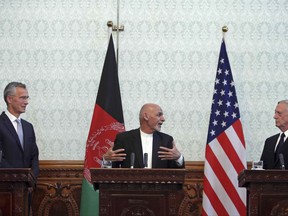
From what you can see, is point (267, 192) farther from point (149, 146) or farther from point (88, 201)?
point (88, 201)

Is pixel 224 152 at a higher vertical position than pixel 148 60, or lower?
lower

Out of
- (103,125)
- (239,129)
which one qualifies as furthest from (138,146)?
(239,129)

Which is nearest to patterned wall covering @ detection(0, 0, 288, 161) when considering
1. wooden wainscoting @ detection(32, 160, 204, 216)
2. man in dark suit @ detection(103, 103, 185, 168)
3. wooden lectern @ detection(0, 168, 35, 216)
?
wooden wainscoting @ detection(32, 160, 204, 216)

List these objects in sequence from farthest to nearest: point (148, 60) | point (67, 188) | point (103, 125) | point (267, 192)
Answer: point (148, 60)
point (67, 188)
point (103, 125)
point (267, 192)

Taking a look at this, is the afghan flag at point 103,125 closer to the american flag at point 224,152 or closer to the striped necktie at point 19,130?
the striped necktie at point 19,130

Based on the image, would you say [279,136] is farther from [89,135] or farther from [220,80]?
[89,135]

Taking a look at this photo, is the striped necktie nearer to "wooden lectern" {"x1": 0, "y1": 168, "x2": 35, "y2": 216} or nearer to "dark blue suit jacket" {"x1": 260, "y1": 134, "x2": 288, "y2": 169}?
"wooden lectern" {"x1": 0, "y1": 168, "x2": 35, "y2": 216}

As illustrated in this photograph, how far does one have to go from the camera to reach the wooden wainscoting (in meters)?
8.92

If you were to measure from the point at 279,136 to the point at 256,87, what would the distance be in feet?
5.04

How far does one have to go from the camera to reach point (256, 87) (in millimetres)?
9133

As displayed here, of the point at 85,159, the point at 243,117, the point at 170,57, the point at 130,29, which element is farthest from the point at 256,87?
the point at 85,159

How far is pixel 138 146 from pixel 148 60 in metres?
2.20

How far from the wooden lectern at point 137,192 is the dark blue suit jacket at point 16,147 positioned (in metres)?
1.51

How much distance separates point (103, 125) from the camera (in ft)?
28.3
